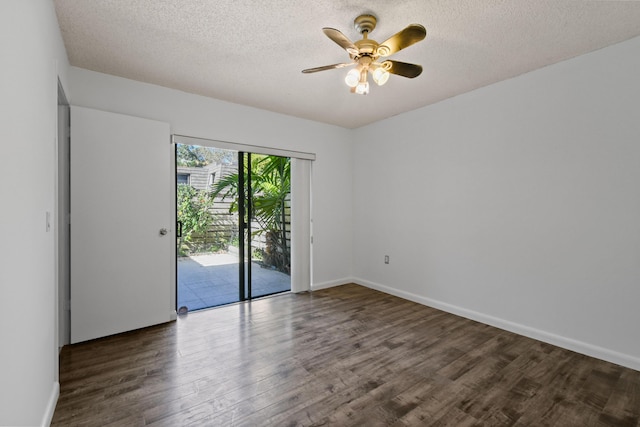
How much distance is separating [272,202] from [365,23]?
276 cm

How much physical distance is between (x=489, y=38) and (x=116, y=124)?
333cm

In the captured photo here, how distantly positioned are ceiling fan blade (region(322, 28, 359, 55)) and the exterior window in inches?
95.2

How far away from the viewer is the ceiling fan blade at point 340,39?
1.78m

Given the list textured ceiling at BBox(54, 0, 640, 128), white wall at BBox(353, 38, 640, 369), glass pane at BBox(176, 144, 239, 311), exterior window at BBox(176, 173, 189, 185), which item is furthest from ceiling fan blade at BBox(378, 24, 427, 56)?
exterior window at BBox(176, 173, 189, 185)

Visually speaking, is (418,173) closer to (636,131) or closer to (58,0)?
(636,131)

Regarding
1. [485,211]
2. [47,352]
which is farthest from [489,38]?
[47,352]

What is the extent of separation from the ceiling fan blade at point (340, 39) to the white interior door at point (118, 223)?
2093 mm

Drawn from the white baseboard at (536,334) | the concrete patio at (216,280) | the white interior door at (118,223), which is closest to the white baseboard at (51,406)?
the white interior door at (118,223)

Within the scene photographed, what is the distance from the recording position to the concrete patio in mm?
3811

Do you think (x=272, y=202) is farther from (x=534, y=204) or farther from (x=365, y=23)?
(x=534, y=204)

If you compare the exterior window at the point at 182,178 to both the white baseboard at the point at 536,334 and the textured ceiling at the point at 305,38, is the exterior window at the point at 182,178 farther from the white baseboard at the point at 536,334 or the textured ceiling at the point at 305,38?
the white baseboard at the point at 536,334

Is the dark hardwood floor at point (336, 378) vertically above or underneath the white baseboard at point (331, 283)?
underneath

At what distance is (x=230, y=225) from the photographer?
393 cm

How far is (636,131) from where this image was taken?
224 centimetres
